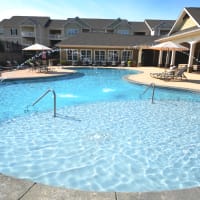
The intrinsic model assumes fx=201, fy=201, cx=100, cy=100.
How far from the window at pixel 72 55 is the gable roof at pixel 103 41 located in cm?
80

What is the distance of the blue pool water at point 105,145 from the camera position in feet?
12.5

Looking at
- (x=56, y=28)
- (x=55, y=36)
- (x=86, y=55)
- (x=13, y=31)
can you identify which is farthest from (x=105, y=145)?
(x=13, y=31)

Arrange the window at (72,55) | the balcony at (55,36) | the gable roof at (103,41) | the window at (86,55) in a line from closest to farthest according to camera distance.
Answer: the gable roof at (103,41), the window at (72,55), the window at (86,55), the balcony at (55,36)

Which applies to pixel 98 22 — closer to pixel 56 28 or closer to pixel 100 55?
pixel 56 28

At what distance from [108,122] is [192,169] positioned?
3.08 metres

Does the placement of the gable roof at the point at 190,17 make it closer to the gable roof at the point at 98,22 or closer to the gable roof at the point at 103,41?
the gable roof at the point at 103,41

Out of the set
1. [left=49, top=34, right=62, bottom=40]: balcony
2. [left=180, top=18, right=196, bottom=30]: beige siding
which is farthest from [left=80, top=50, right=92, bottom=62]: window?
[left=49, top=34, right=62, bottom=40]: balcony

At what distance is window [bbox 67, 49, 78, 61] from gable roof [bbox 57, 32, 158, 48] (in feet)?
2.64

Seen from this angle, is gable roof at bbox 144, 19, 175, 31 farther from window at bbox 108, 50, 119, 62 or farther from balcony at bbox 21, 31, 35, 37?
balcony at bbox 21, 31, 35, 37

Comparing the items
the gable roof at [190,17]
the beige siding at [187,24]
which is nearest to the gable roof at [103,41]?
the gable roof at [190,17]

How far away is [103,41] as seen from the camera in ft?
94.8

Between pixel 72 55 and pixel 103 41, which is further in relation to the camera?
pixel 103 41

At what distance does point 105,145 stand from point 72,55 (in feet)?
79.3

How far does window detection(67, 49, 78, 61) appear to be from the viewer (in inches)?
1083
